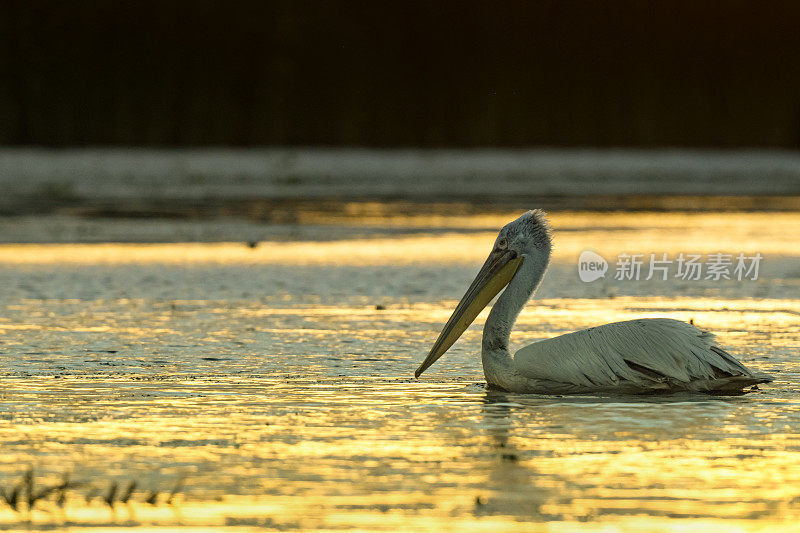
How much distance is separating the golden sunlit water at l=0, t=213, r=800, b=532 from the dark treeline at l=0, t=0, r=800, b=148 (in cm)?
2887

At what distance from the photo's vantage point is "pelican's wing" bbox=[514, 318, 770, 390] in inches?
259

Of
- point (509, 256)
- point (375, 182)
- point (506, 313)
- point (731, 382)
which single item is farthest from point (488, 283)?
point (375, 182)

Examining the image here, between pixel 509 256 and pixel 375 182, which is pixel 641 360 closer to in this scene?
pixel 509 256

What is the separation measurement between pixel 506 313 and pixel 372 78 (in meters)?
34.5

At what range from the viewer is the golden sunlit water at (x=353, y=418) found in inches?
180

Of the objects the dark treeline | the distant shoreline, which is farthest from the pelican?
the dark treeline

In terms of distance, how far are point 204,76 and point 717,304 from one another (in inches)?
1281

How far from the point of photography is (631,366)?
21.9 feet

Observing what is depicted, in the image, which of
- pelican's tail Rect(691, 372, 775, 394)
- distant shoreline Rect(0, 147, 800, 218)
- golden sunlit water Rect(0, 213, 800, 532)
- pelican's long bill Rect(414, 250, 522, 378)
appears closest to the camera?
golden sunlit water Rect(0, 213, 800, 532)

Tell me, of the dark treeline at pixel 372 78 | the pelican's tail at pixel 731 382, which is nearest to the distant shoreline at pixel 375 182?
the dark treeline at pixel 372 78

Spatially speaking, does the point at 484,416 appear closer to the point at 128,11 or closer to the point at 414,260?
the point at 414,260

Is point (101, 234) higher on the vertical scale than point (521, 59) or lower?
lower

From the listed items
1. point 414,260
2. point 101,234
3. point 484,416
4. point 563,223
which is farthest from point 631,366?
point 563,223

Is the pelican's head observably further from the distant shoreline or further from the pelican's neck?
the distant shoreline
